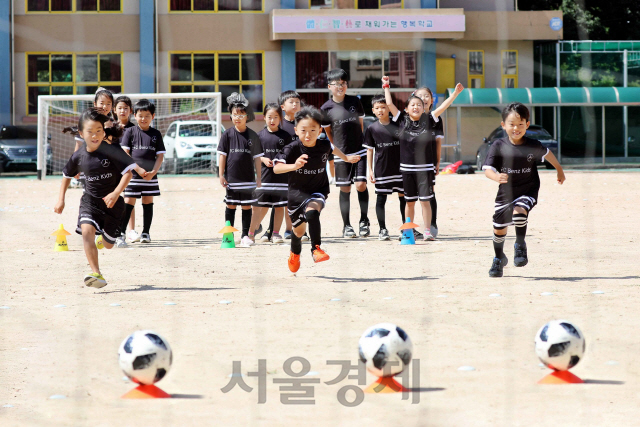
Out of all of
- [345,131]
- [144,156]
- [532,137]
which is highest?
[532,137]

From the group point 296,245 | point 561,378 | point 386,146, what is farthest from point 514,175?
point 561,378

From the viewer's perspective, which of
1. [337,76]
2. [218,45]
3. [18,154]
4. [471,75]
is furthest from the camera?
[471,75]

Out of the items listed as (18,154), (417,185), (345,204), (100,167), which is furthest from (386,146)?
(18,154)

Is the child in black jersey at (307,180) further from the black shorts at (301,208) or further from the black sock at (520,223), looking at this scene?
the black sock at (520,223)

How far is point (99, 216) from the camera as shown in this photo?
686 cm

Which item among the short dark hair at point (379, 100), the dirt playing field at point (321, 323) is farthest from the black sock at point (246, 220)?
the short dark hair at point (379, 100)

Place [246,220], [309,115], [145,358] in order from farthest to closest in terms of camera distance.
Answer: [246,220] < [309,115] < [145,358]

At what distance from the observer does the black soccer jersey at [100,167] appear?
6930 millimetres

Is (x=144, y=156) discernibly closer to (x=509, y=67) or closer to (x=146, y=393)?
(x=146, y=393)

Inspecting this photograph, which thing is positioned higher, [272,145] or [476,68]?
[476,68]

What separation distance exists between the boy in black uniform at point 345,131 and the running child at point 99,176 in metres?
3.11

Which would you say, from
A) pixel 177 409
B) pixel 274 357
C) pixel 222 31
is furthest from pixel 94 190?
pixel 222 31

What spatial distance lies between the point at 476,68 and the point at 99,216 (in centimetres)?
2544

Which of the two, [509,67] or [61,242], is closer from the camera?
[61,242]
